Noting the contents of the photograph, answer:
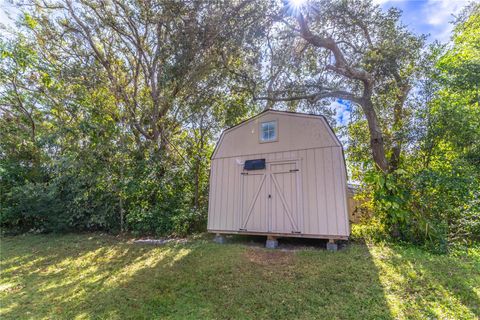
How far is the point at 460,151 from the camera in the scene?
14.8 ft

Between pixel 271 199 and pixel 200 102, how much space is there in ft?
13.1

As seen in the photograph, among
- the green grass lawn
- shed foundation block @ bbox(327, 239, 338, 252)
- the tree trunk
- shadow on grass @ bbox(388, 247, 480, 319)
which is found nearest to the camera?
shadow on grass @ bbox(388, 247, 480, 319)

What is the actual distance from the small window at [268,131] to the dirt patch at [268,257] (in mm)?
2406

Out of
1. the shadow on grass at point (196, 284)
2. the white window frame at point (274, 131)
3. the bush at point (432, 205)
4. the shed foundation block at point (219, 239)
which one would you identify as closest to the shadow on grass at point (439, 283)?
the shadow on grass at point (196, 284)

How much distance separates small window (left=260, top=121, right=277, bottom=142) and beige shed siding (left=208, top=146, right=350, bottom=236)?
1.18ft

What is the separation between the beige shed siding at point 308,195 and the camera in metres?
4.48

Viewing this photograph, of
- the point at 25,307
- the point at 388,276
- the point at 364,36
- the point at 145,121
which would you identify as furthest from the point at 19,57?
the point at 388,276

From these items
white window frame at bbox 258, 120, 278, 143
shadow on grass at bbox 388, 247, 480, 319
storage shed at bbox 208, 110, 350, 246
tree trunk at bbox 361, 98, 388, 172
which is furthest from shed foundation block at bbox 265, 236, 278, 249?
tree trunk at bbox 361, 98, 388, 172

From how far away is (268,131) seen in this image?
17.8 ft

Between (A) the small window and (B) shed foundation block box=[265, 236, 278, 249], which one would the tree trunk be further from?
(B) shed foundation block box=[265, 236, 278, 249]

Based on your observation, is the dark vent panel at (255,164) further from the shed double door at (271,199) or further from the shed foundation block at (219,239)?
the shed foundation block at (219,239)

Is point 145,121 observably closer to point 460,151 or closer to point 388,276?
point 388,276

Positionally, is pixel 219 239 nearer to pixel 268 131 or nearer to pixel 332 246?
pixel 332 246

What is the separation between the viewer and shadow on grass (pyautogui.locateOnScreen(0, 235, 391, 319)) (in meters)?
2.71
